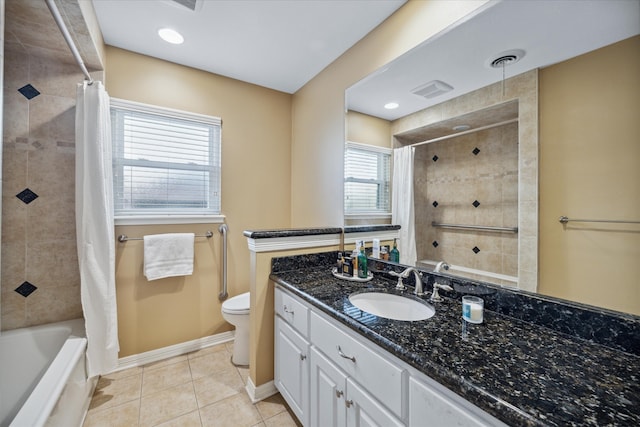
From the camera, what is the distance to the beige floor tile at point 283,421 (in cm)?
158

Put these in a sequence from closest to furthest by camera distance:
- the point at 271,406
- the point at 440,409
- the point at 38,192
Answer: the point at 440,409, the point at 271,406, the point at 38,192

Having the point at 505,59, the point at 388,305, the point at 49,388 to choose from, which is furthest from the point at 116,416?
the point at 505,59

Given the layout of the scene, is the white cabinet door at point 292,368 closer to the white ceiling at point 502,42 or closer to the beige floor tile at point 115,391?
the beige floor tile at point 115,391

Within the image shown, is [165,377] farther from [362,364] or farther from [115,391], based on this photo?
[362,364]

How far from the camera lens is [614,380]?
2.32 ft

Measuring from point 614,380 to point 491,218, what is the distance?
2.18 ft

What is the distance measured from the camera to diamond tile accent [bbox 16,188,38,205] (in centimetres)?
179

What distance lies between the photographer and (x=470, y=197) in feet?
4.28

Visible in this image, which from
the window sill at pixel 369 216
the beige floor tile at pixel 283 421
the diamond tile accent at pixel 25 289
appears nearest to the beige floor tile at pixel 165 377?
the beige floor tile at pixel 283 421

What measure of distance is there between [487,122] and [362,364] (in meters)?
1.18

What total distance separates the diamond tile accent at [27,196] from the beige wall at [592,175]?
2.93 m

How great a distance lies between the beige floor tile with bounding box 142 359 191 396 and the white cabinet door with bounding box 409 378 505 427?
1837 millimetres

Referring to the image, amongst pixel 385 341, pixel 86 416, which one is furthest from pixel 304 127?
pixel 86 416

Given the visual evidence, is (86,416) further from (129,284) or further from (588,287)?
(588,287)
